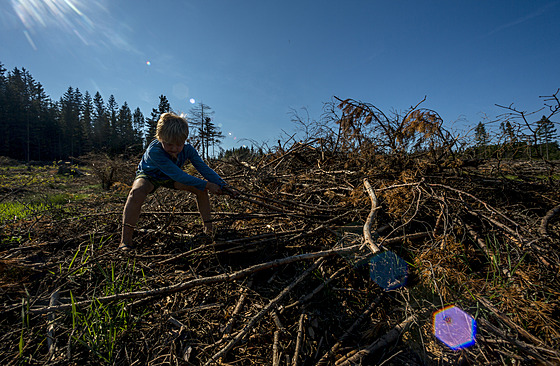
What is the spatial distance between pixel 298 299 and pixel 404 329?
674mm

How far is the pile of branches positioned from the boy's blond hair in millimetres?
984

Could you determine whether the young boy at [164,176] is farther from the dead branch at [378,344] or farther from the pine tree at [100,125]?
the pine tree at [100,125]

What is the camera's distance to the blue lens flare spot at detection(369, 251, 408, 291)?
1680 mm

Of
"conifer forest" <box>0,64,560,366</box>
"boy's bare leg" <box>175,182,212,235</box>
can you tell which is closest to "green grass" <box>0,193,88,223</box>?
"conifer forest" <box>0,64,560,366</box>

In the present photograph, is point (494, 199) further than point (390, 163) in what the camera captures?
No

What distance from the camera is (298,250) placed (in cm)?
206

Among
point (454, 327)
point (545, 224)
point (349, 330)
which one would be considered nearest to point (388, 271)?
point (454, 327)

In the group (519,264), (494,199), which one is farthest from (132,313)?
(494,199)

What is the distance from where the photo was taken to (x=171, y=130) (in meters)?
2.28

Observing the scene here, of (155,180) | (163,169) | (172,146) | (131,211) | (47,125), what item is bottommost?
(131,211)

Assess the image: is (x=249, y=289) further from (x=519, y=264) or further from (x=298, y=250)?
(x=519, y=264)

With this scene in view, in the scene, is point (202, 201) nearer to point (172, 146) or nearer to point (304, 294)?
point (172, 146)

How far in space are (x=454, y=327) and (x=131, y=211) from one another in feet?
8.96

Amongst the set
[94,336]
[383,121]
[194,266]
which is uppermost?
[383,121]
